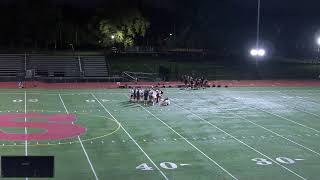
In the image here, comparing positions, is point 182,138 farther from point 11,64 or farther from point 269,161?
point 11,64

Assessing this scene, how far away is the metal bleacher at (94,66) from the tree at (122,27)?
417 inches

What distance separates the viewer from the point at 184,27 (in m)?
81.8

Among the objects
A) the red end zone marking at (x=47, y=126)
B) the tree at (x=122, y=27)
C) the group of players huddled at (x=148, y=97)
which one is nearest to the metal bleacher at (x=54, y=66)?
the tree at (x=122, y=27)

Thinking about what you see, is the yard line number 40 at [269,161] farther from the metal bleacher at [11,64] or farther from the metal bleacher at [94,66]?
the metal bleacher at [11,64]

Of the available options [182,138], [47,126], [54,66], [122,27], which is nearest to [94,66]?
[54,66]

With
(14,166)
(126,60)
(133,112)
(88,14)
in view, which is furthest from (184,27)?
(14,166)

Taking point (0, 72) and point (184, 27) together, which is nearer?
point (0, 72)

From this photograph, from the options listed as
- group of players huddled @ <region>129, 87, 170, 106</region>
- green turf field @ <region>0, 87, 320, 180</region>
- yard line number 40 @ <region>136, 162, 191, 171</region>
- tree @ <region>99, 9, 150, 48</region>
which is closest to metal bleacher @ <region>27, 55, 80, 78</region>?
green turf field @ <region>0, 87, 320, 180</region>

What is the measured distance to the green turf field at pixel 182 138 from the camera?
1959cm

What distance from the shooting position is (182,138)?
2517cm

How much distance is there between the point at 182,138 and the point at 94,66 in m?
32.5

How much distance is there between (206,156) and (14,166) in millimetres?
10426

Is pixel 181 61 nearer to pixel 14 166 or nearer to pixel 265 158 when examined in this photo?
pixel 265 158

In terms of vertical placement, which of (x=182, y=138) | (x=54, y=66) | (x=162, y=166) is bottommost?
(x=162, y=166)
